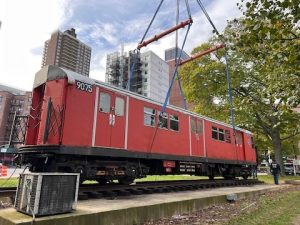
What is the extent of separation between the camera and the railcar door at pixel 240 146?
738 inches

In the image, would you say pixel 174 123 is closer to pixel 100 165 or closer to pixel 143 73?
pixel 100 165

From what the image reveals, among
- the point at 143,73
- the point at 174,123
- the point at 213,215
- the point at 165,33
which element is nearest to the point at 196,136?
the point at 174,123

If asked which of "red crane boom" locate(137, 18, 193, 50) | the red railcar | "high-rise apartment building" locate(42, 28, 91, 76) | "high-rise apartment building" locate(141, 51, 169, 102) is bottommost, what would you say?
the red railcar

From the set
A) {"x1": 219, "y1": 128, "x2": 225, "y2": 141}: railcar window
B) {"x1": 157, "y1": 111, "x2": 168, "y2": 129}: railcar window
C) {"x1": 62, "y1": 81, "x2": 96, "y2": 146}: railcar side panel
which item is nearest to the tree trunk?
{"x1": 219, "y1": 128, "x2": 225, "y2": 141}: railcar window

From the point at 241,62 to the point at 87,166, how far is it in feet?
73.1

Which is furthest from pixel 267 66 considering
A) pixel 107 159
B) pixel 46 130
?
pixel 46 130

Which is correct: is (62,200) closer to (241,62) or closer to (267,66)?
(267,66)

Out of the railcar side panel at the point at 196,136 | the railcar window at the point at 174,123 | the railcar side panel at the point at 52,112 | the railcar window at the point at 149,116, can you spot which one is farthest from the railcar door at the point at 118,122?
the railcar side panel at the point at 196,136

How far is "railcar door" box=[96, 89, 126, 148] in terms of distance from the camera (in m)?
9.57

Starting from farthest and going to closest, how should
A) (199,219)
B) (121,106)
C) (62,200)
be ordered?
(121,106), (199,219), (62,200)

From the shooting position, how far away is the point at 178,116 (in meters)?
13.4

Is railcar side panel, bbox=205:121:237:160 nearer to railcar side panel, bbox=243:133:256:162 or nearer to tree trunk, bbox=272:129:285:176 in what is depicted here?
railcar side panel, bbox=243:133:256:162

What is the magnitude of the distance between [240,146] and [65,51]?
116m

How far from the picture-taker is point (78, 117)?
8945 millimetres
